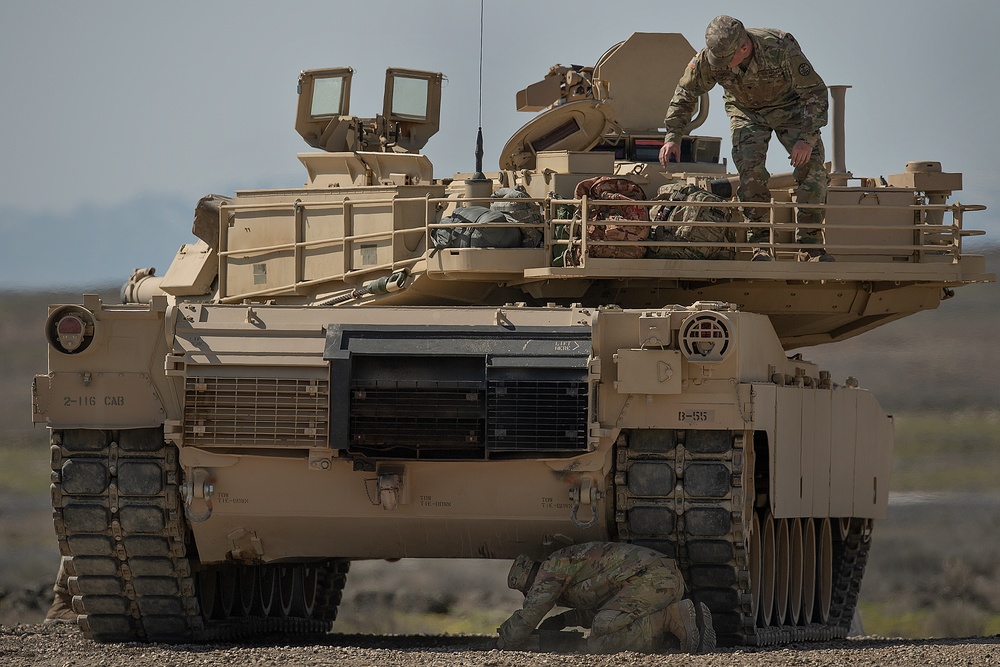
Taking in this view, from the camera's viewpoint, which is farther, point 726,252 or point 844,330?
point 844,330

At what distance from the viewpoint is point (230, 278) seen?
64.4ft

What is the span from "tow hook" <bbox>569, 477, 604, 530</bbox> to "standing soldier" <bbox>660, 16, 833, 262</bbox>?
2933mm

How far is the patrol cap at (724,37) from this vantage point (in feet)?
58.8

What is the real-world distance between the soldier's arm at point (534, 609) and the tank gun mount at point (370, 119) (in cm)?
573

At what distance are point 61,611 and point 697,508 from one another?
8044 millimetres

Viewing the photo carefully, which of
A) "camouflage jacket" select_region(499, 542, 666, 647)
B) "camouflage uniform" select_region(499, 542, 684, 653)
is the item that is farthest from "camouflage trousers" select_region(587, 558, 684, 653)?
"camouflage jacket" select_region(499, 542, 666, 647)

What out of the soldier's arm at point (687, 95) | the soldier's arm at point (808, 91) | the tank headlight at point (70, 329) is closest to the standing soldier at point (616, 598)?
the tank headlight at point (70, 329)

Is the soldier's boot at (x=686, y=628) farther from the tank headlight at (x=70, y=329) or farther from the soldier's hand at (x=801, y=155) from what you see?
the tank headlight at (x=70, y=329)

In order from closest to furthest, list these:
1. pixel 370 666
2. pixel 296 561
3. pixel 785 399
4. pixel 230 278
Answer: pixel 370 666
pixel 785 399
pixel 296 561
pixel 230 278

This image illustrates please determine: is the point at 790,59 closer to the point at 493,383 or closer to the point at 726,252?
the point at 726,252

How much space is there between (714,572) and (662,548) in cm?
44

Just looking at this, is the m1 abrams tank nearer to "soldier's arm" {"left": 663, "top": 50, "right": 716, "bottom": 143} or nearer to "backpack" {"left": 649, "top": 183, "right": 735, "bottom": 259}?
"backpack" {"left": 649, "top": 183, "right": 735, "bottom": 259}

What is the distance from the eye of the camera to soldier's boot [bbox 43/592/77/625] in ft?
69.4

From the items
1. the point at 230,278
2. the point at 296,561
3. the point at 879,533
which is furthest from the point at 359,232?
the point at 879,533
